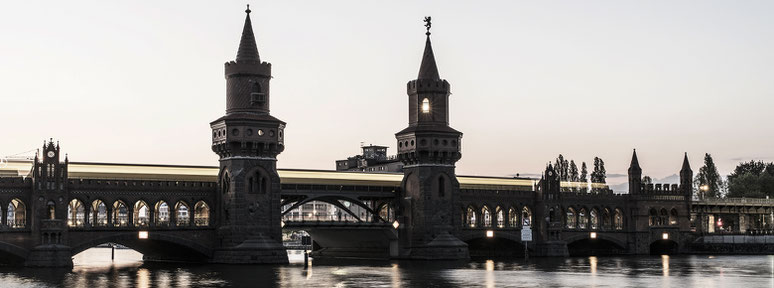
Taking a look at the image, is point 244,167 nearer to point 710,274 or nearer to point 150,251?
point 150,251

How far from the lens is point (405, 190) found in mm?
122750

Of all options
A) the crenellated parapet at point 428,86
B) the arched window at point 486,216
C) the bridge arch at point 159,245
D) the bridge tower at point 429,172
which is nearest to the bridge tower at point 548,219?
the arched window at point 486,216

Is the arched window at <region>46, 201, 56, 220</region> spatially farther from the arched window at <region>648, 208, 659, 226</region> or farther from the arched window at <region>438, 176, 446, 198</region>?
the arched window at <region>648, 208, 659, 226</region>

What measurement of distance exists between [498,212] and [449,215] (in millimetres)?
14230

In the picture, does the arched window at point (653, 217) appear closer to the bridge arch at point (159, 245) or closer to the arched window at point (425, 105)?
the arched window at point (425, 105)

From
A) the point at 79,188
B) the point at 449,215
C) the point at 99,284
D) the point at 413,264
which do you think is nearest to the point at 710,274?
the point at 413,264

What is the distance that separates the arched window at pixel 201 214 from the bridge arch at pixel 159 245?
2967 millimetres

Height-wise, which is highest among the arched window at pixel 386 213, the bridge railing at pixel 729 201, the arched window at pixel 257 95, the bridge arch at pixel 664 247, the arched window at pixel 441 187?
the arched window at pixel 257 95

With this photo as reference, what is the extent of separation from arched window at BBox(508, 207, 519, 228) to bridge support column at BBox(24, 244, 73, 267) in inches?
2305

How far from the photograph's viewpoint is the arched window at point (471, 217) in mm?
131375

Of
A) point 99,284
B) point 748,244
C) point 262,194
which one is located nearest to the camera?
point 99,284

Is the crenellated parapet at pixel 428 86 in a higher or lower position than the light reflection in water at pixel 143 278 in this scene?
higher

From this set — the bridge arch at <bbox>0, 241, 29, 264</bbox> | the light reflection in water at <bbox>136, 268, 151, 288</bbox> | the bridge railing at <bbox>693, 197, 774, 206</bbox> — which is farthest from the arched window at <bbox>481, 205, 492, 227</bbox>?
the bridge arch at <bbox>0, 241, 29, 264</bbox>

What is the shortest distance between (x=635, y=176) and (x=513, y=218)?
67.6ft
